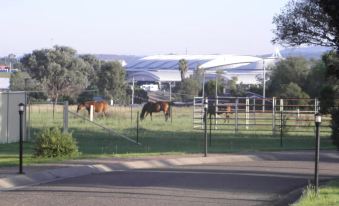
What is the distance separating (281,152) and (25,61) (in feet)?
203

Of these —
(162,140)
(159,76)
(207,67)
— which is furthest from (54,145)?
(159,76)

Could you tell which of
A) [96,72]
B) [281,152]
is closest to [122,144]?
[281,152]

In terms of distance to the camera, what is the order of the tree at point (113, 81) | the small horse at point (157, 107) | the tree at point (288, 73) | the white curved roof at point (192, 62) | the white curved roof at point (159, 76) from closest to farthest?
the small horse at point (157, 107) < the tree at point (288, 73) < the tree at point (113, 81) < the white curved roof at point (159, 76) < the white curved roof at point (192, 62)

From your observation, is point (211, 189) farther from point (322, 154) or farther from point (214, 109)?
point (214, 109)

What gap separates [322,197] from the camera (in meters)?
13.0

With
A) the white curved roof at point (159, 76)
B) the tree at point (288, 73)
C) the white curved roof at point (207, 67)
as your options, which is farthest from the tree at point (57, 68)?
the white curved roof at point (159, 76)

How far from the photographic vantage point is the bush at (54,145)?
2164 centimetres

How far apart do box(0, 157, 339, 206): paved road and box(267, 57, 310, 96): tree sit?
4827 centimetres

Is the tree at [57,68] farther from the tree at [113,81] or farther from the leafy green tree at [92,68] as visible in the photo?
the tree at [113,81]

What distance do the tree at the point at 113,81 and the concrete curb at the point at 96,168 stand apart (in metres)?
57.9

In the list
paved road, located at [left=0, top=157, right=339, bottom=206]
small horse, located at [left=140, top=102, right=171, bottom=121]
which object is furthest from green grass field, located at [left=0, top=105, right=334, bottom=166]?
paved road, located at [left=0, top=157, right=339, bottom=206]

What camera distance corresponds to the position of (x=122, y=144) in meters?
30.4

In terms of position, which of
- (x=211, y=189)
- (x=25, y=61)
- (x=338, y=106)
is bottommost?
(x=211, y=189)

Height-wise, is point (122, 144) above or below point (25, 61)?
below
